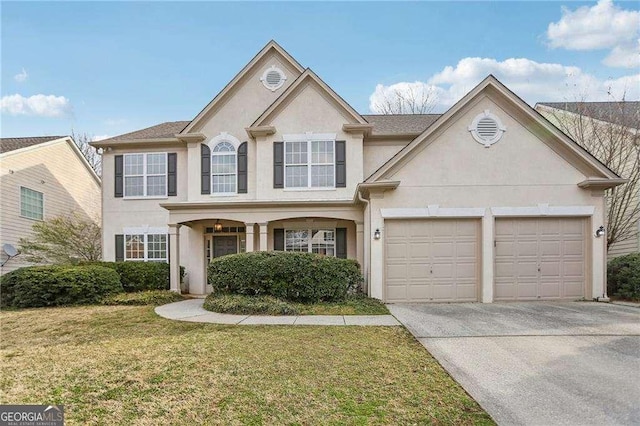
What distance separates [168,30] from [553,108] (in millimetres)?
15998

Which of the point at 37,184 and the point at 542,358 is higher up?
the point at 37,184

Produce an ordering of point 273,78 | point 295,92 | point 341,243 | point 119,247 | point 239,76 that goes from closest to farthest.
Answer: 1. point 295,92
2. point 341,243
3. point 239,76
4. point 273,78
5. point 119,247

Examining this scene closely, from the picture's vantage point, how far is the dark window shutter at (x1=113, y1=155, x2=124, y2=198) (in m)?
14.7

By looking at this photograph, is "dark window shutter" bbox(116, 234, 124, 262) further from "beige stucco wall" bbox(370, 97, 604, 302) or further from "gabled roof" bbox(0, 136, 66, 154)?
"beige stucco wall" bbox(370, 97, 604, 302)

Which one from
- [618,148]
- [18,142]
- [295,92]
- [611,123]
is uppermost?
A: [295,92]

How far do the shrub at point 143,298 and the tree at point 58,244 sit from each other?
5.08 metres

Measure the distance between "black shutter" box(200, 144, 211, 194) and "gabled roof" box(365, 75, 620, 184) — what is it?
257 inches

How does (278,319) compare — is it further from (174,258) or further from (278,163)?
(278,163)

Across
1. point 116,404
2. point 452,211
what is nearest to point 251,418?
point 116,404

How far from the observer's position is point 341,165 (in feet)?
43.8

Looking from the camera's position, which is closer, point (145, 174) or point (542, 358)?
point (542, 358)

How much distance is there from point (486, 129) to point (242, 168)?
27.5 feet

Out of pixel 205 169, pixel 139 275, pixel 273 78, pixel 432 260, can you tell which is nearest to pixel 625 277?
pixel 432 260

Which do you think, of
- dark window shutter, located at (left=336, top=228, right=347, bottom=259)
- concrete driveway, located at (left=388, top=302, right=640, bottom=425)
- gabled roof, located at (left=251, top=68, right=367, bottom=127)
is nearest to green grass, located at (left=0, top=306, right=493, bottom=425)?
concrete driveway, located at (left=388, top=302, right=640, bottom=425)
